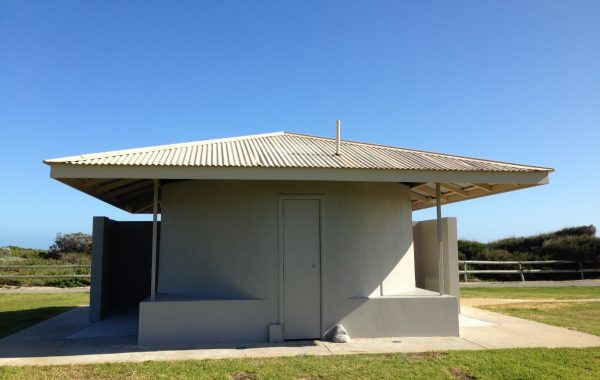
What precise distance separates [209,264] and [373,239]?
130 inches

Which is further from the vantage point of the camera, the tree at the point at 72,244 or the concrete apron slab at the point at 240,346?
the tree at the point at 72,244

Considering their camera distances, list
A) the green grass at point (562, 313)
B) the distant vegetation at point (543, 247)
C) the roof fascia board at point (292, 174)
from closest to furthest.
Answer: the roof fascia board at point (292, 174) < the green grass at point (562, 313) < the distant vegetation at point (543, 247)

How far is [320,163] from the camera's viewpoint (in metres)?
9.01

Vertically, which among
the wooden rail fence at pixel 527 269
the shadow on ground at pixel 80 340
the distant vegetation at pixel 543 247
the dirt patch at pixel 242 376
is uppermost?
the distant vegetation at pixel 543 247

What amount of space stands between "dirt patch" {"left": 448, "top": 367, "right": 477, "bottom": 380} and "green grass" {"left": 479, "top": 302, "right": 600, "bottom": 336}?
15.1 ft

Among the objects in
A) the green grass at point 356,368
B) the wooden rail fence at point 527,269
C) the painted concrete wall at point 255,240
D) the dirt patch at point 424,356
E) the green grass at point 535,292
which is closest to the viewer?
the green grass at point 356,368

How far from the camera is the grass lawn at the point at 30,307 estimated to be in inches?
454

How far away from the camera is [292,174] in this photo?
28.4ft

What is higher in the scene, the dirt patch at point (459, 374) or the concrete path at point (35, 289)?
the concrete path at point (35, 289)

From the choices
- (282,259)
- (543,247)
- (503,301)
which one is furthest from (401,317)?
(543,247)

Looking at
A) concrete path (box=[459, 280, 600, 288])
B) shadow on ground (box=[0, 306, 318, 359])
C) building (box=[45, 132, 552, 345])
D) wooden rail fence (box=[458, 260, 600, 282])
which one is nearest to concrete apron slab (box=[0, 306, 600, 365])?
shadow on ground (box=[0, 306, 318, 359])

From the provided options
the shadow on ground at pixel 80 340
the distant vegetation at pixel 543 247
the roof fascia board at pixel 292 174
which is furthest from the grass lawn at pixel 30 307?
the distant vegetation at pixel 543 247

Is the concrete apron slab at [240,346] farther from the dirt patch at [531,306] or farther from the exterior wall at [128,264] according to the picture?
the dirt patch at [531,306]

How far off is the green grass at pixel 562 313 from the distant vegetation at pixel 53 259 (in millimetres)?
17622
